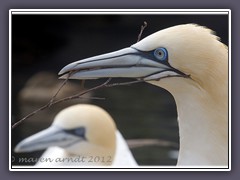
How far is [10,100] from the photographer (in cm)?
493

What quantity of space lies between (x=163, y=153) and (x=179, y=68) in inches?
70.7

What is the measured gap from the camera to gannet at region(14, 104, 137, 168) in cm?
520

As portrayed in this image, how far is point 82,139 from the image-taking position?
18.0 feet

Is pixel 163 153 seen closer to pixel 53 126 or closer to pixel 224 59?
pixel 53 126

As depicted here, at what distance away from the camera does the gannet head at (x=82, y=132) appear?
5352 millimetres

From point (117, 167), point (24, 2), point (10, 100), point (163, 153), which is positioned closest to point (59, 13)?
point (24, 2)

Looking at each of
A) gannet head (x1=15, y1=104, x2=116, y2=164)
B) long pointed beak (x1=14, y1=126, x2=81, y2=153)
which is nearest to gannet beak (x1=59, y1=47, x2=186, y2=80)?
long pointed beak (x1=14, y1=126, x2=81, y2=153)

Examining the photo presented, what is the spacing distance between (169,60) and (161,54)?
5 centimetres

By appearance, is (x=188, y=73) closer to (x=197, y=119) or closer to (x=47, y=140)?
(x=197, y=119)

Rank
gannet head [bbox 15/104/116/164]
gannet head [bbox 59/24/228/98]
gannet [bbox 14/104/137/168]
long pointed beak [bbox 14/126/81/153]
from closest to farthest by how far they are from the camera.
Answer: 1. gannet head [bbox 59/24/228/98]
2. long pointed beak [bbox 14/126/81/153]
3. gannet [bbox 14/104/137/168]
4. gannet head [bbox 15/104/116/164]

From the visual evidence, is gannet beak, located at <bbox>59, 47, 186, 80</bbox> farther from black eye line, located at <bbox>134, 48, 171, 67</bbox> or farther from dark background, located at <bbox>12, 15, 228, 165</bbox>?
dark background, located at <bbox>12, 15, 228, 165</bbox>

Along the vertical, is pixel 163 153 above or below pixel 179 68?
below

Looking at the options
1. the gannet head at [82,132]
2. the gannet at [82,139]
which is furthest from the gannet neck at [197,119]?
the gannet head at [82,132]

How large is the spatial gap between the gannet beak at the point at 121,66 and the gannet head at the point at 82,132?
2.37 feet
